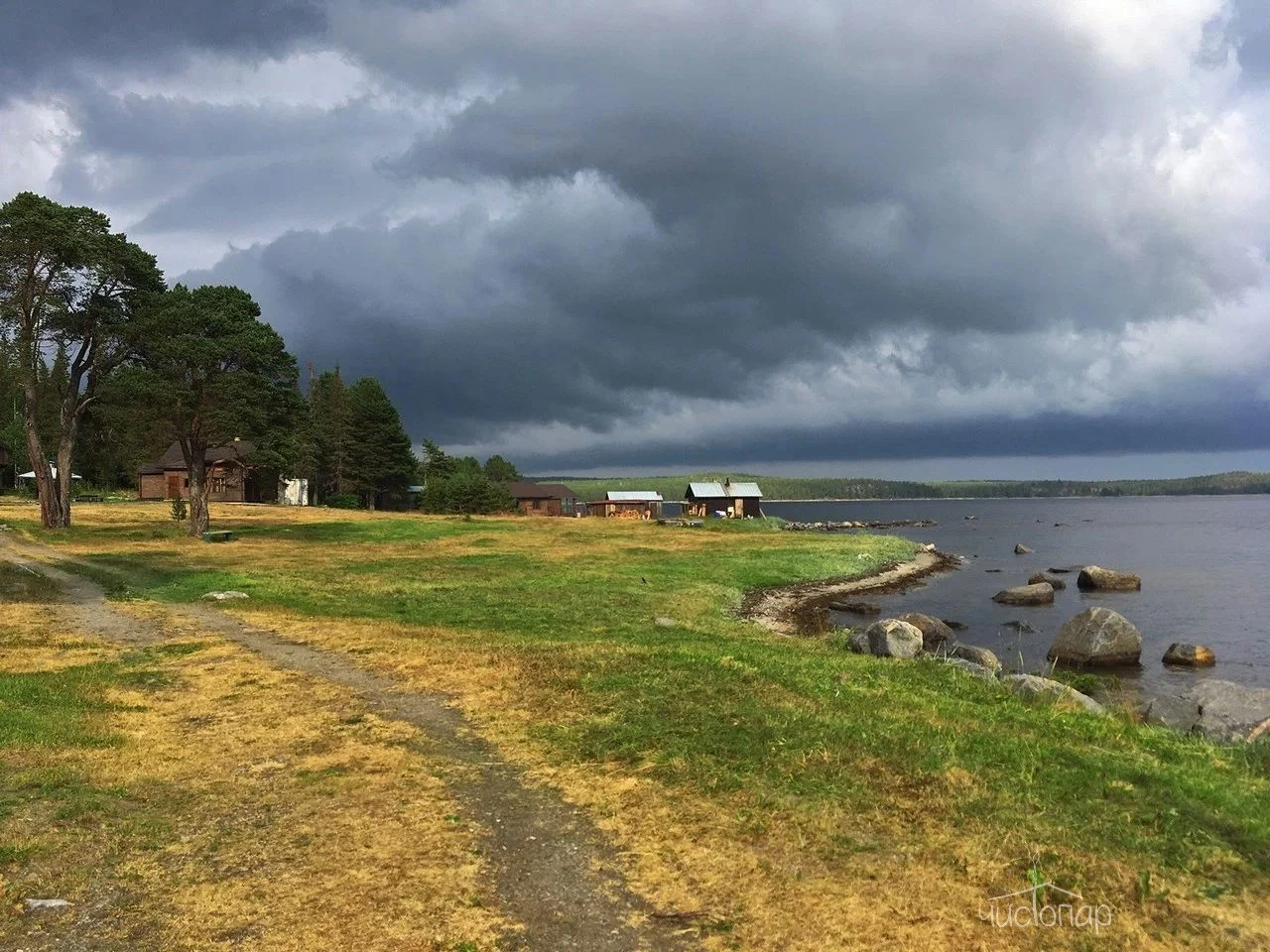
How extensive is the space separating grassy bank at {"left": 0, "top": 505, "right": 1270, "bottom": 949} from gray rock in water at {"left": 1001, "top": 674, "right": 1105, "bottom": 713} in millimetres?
660

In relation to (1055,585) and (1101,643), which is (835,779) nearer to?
(1101,643)

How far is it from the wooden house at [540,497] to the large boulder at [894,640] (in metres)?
101

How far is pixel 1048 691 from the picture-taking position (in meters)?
14.4

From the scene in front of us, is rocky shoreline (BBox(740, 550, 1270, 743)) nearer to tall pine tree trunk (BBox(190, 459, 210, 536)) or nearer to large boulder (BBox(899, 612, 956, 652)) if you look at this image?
large boulder (BBox(899, 612, 956, 652))

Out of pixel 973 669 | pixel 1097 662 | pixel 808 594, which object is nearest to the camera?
pixel 973 669

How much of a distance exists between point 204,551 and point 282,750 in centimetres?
3463

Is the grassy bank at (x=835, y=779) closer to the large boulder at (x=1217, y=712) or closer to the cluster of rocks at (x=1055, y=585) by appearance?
the large boulder at (x=1217, y=712)

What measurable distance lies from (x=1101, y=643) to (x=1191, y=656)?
3091mm

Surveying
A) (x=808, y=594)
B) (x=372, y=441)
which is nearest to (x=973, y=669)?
(x=808, y=594)

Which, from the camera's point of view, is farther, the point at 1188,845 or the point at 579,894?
the point at 1188,845

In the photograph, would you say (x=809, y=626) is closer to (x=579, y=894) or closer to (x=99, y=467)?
(x=579, y=894)

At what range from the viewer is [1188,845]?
24.4 ft

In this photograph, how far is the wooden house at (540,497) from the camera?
402ft

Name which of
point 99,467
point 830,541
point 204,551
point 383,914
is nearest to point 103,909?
point 383,914
